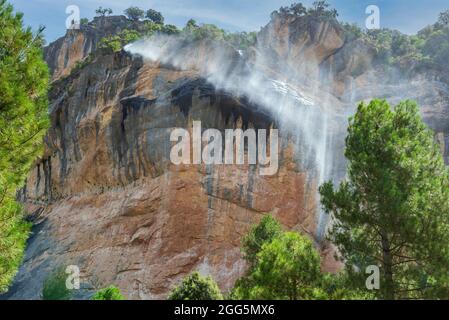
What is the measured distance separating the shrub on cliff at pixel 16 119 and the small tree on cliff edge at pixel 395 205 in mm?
8794

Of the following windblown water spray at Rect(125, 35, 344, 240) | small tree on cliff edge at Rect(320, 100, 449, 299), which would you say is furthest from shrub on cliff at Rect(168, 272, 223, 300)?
windblown water spray at Rect(125, 35, 344, 240)

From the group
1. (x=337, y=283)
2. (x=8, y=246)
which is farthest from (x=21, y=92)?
(x=337, y=283)

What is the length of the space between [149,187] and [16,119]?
19.6 metres

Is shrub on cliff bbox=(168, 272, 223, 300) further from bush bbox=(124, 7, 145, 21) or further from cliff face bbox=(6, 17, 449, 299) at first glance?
bush bbox=(124, 7, 145, 21)

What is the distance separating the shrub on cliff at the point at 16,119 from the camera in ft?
34.0

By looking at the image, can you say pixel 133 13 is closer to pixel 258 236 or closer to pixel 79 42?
pixel 79 42

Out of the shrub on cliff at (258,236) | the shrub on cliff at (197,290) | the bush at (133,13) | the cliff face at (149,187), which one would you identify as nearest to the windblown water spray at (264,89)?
the cliff face at (149,187)

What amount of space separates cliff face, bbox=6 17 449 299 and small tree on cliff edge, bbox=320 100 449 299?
1284 cm

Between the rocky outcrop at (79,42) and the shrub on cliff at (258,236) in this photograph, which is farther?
the rocky outcrop at (79,42)

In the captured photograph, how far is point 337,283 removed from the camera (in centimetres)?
1345

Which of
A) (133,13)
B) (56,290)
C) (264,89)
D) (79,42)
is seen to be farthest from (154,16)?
(56,290)

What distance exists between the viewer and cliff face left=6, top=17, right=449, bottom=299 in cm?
2780

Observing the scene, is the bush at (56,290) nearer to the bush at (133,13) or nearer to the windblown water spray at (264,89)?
the windblown water spray at (264,89)
